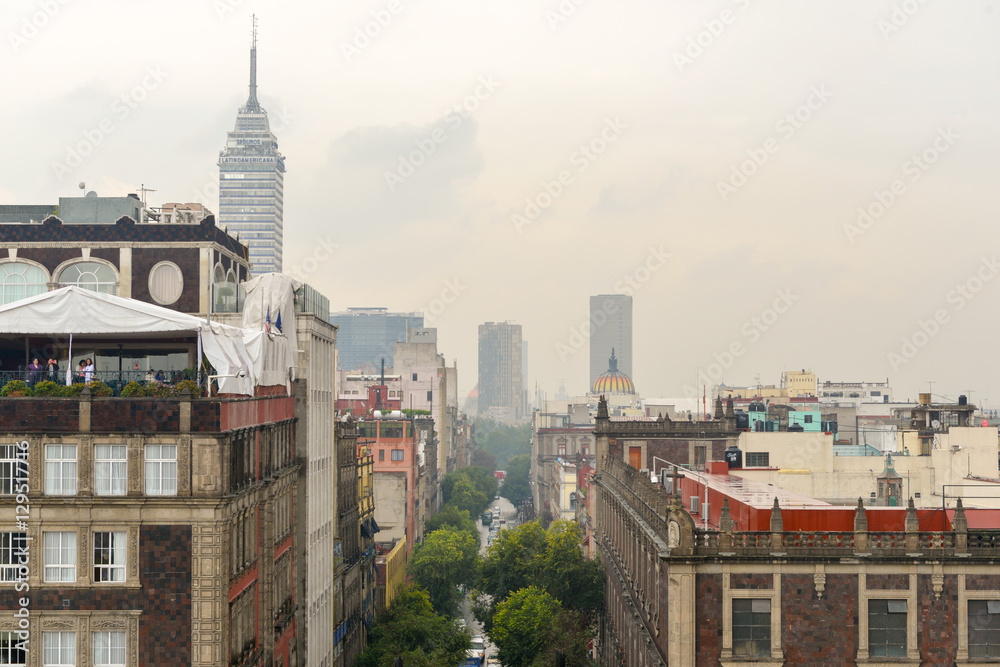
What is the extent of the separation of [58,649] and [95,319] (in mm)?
12595

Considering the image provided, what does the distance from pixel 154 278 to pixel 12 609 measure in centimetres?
2126

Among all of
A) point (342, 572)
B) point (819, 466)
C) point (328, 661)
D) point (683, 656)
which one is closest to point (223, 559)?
point (683, 656)

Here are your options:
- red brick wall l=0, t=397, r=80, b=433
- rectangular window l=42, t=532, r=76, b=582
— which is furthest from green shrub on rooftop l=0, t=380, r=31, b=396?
rectangular window l=42, t=532, r=76, b=582

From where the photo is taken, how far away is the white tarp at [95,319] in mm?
42406

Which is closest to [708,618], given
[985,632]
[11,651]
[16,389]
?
[985,632]

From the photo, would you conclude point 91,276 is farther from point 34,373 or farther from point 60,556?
point 60,556

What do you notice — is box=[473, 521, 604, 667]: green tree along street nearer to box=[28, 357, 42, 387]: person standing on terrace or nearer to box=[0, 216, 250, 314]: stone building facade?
box=[0, 216, 250, 314]: stone building facade

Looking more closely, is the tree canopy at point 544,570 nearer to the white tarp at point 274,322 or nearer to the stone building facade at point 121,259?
the white tarp at point 274,322

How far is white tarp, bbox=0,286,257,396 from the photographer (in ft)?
139

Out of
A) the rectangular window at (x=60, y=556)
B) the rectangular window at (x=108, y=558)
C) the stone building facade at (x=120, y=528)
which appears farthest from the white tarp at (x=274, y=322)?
the rectangular window at (x=60, y=556)

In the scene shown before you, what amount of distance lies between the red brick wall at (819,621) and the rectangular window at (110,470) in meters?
25.6

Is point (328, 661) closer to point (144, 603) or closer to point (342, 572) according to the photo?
point (342, 572)

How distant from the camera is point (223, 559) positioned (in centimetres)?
3950

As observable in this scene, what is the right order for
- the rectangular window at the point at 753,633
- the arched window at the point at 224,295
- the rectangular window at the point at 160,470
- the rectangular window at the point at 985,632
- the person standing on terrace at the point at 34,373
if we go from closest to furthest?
the rectangular window at the point at 160,470, the rectangular window at the point at 753,633, the rectangular window at the point at 985,632, the person standing on terrace at the point at 34,373, the arched window at the point at 224,295
